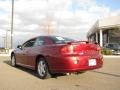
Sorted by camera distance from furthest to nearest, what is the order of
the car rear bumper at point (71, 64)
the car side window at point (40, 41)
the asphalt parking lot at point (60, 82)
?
1. the car side window at point (40, 41)
2. the car rear bumper at point (71, 64)
3. the asphalt parking lot at point (60, 82)

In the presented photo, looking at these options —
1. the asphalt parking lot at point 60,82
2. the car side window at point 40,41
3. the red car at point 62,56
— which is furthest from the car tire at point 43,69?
the car side window at point 40,41

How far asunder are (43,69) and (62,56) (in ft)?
3.94

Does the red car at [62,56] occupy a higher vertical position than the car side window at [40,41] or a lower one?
lower

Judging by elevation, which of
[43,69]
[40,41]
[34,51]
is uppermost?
[40,41]

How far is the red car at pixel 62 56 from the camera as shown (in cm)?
848

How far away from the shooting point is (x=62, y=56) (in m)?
8.52

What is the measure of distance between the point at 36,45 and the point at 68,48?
2129 mm

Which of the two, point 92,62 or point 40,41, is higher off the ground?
point 40,41

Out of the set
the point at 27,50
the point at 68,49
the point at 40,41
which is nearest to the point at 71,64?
the point at 68,49

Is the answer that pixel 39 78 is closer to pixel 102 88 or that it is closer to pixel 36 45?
pixel 36 45

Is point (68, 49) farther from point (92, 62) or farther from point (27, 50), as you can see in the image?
point (27, 50)

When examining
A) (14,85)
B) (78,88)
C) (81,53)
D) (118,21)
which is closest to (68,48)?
(81,53)

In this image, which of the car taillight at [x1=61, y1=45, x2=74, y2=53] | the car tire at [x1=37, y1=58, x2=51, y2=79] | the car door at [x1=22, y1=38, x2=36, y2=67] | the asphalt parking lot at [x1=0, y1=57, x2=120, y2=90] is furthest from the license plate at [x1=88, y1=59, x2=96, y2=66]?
the car door at [x1=22, y1=38, x2=36, y2=67]

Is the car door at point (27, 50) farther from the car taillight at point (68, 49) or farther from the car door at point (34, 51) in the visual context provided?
the car taillight at point (68, 49)
